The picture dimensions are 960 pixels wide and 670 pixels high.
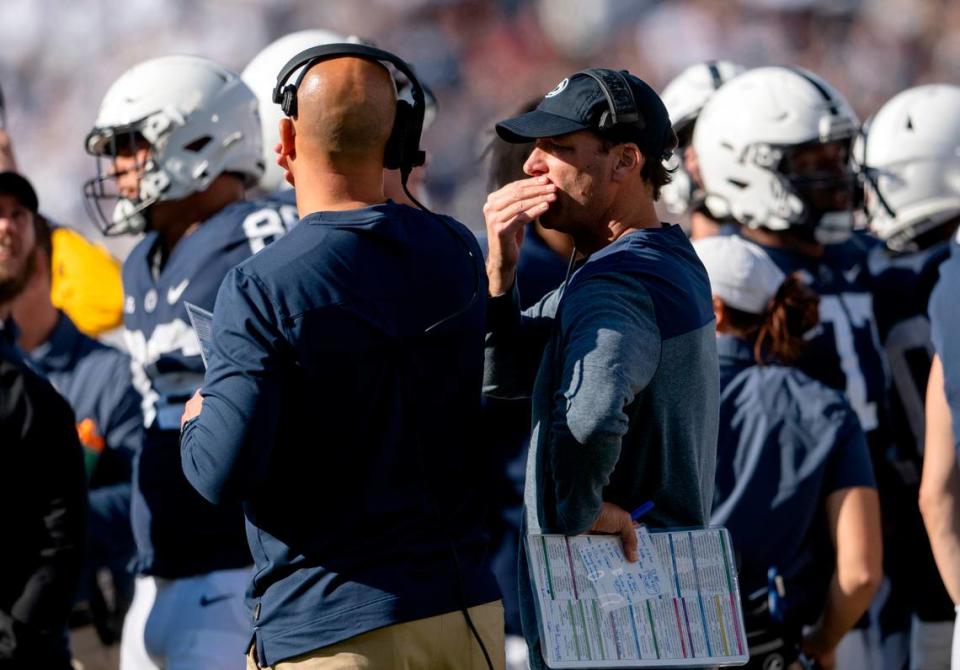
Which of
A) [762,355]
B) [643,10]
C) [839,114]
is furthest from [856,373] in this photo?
[643,10]

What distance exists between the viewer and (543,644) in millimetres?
2424

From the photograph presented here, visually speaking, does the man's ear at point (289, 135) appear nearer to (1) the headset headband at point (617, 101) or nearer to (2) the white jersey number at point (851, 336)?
(1) the headset headband at point (617, 101)

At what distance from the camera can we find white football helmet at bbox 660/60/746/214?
220 inches

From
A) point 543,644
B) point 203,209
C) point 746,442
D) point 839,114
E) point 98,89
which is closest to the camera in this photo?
point 543,644

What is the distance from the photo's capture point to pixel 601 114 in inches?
101

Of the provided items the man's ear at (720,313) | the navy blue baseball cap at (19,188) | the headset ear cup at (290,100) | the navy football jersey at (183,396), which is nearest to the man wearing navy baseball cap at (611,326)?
the headset ear cup at (290,100)

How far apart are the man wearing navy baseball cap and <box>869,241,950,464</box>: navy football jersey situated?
220 cm

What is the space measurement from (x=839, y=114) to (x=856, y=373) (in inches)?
39.1

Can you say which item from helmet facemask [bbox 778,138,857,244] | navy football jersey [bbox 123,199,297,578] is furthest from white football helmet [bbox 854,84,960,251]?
navy football jersey [bbox 123,199,297,578]

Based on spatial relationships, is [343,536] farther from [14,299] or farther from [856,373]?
[14,299]

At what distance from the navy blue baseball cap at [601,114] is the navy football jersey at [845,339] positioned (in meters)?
1.80

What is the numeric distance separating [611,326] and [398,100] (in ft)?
2.09

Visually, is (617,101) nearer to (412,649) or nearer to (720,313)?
(412,649)

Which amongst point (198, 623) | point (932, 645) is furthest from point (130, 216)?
point (932, 645)
